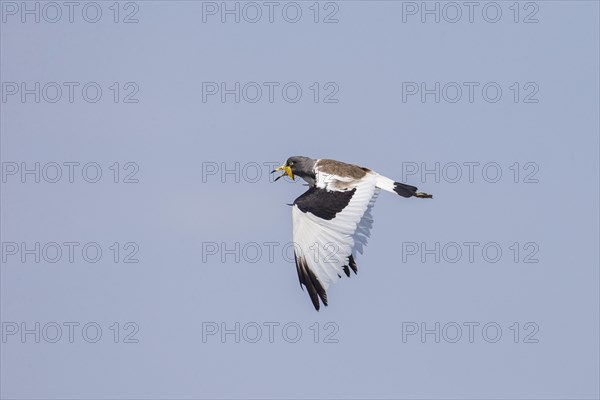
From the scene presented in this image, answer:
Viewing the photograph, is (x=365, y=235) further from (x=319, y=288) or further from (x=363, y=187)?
(x=319, y=288)

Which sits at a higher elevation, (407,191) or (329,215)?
(407,191)

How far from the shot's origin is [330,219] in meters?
33.7

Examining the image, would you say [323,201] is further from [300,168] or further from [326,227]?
[300,168]

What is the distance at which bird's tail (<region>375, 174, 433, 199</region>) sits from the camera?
37375 mm

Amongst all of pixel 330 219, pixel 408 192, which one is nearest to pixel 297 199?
pixel 330 219

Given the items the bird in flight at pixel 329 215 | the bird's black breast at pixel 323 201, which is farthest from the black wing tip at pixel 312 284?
the bird's black breast at pixel 323 201

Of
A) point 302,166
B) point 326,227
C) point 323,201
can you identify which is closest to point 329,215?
point 326,227

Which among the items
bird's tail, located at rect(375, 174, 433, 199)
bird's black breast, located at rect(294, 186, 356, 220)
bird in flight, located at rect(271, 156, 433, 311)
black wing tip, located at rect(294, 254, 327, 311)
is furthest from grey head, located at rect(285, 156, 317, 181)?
black wing tip, located at rect(294, 254, 327, 311)

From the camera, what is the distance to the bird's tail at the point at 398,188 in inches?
1471

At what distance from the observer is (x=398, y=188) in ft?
123

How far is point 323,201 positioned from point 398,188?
321cm

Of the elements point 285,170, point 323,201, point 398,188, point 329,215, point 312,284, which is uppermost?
point 285,170

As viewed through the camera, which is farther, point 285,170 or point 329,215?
point 285,170

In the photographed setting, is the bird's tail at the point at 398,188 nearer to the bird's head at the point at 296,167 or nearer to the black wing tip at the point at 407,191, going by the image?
the black wing tip at the point at 407,191
